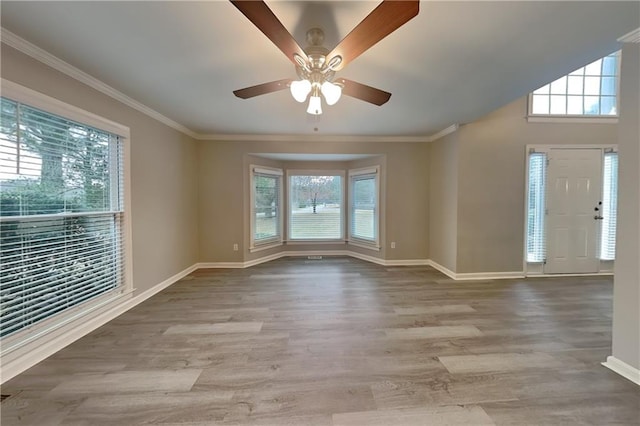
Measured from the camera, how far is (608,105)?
407 cm

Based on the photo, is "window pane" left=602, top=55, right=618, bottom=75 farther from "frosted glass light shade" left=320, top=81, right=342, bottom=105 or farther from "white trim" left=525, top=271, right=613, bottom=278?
"frosted glass light shade" left=320, top=81, right=342, bottom=105

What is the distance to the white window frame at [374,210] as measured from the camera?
16.3 ft

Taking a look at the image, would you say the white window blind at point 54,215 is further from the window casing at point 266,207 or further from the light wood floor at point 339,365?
the window casing at point 266,207

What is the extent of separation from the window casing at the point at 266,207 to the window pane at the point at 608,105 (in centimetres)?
529

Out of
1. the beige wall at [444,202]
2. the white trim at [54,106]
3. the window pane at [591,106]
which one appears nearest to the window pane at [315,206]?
the beige wall at [444,202]

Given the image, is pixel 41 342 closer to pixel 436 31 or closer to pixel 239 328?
pixel 239 328

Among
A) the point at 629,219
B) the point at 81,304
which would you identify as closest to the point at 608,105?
the point at 629,219

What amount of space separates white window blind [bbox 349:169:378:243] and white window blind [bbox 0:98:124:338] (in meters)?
3.82

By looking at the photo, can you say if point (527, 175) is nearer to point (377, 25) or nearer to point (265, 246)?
point (377, 25)

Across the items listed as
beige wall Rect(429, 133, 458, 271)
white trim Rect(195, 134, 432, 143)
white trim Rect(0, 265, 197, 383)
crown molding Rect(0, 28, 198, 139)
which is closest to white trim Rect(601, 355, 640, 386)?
beige wall Rect(429, 133, 458, 271)

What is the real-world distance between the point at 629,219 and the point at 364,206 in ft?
12.2

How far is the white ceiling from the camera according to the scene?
5.25 ft

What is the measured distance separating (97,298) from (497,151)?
207 inches

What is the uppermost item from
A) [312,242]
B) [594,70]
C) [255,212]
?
[594,70]
